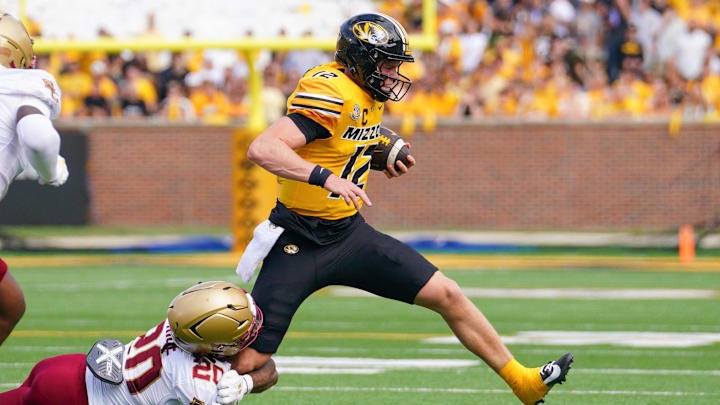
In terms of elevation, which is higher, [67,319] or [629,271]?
[67,319]

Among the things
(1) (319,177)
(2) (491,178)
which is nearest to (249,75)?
(2) (491,178)

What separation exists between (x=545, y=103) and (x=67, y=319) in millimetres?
10869

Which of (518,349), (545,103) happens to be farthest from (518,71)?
(518,349)

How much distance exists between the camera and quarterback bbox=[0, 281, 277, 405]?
4.88 meters

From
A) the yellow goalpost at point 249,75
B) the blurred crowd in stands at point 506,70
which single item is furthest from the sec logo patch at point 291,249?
the blurred crowd in stands at point 506,70

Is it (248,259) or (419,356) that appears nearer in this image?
(248,259)

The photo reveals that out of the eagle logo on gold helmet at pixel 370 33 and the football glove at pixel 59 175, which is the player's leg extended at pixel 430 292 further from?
the football glove at pixel 59 175

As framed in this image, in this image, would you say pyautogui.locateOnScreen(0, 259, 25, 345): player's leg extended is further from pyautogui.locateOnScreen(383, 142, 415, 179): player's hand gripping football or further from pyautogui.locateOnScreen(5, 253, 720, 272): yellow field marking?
pyautogui.locateOnScreen(5, 253, 720, 272): yellow field marking

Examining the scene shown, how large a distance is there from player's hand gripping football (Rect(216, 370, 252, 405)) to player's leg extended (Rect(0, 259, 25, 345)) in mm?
988

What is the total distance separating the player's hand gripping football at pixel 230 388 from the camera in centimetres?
491

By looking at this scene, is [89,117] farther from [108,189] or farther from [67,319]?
[67,319]

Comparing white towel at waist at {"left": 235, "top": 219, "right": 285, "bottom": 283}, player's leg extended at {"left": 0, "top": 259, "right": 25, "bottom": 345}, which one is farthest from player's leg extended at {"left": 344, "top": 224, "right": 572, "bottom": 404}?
player's leg extended at {"left": 0, "top": 259, "right": 25, "bottom": 345}

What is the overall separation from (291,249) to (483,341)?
3.20 ft

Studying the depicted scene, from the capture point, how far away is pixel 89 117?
20.0m
